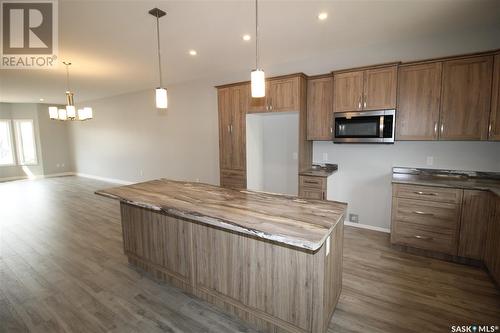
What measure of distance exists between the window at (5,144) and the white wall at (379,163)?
430 inches

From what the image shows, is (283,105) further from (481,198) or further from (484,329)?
(484,329)

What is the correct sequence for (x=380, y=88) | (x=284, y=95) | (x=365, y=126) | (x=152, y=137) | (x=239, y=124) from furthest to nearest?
(x=152, y=137) → (x=239, y=124) → (x=284, y=95) → (x=365, y=126) → (x=380, y=88)

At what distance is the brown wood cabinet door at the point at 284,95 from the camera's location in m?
3.76

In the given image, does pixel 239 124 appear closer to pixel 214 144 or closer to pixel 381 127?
pixel 214 144

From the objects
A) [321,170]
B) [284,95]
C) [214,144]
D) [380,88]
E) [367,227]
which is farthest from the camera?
[214,144]

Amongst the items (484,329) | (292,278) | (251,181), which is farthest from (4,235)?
(484,329)

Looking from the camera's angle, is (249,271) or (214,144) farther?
(214,144)

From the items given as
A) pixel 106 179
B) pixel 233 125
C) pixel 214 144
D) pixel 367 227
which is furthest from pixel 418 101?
pixel 106 179

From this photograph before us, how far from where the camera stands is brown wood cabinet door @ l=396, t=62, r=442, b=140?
3037 millimetres

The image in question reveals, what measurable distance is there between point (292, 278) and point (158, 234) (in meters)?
1.54

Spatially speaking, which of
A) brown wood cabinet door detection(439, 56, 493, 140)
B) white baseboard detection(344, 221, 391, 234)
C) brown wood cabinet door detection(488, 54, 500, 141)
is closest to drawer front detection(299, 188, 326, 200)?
white baseboard detection(344, 221, 391, 234)

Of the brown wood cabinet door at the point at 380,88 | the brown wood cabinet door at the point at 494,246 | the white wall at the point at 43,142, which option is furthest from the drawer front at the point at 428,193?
the white wall at the point at 43,142

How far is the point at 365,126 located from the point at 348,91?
1.91 ft

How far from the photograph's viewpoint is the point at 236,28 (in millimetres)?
3006
